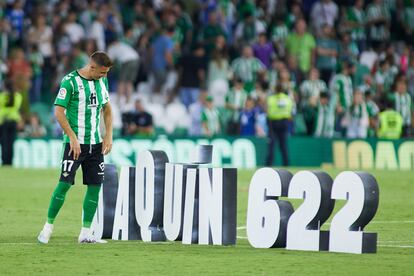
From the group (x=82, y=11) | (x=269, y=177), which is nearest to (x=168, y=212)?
(x=269, y=177)

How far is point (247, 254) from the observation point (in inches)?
511

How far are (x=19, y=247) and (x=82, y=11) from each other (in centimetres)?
1992

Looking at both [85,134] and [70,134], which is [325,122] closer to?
[85,134]

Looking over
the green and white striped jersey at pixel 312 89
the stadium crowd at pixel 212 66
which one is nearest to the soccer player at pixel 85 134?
the stadium crowd at pixel 212 66

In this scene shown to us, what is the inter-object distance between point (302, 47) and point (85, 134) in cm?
2049

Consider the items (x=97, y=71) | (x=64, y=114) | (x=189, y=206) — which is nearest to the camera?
(x=189, y=206)

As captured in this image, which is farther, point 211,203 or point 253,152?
point 253,152

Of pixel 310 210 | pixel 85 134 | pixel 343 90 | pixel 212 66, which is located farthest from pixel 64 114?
pixel 343 90

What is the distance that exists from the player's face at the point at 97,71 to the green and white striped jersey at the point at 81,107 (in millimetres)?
117

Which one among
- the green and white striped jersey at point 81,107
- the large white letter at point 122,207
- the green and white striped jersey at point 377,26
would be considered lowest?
the large white letter at point 122,207

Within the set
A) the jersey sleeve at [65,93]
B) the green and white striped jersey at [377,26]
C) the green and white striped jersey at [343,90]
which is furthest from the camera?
the green and white striped jersey at [377,26]

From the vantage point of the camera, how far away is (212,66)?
33.2 m

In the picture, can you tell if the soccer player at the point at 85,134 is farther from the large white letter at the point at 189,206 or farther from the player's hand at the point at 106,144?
the large white letter at the point at 189,206

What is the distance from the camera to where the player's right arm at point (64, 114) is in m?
13.7
